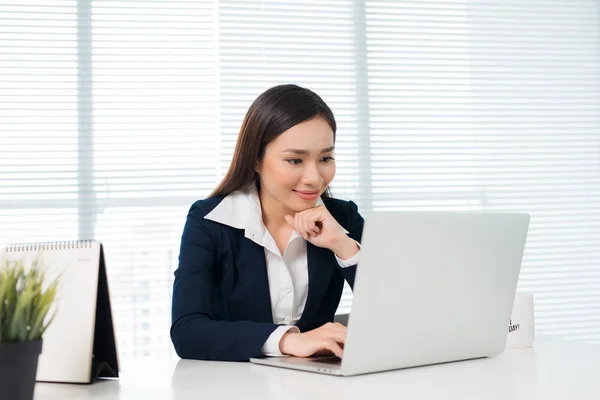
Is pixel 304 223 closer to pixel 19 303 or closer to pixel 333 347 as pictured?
pixel 333 347

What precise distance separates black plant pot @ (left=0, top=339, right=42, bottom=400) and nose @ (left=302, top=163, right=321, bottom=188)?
0.98 meters

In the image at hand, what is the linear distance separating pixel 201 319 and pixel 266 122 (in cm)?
56

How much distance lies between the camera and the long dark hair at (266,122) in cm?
185

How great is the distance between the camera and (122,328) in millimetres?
3312

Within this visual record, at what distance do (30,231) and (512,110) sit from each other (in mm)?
2517

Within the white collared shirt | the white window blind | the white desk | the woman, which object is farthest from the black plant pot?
the white window blind

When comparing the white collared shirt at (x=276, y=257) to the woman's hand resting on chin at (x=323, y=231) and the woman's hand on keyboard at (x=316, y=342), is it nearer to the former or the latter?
the woman's hand resting on chin at (x=323, y=231)

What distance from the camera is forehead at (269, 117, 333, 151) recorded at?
5.99 ft

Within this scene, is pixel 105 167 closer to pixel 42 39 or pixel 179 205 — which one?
pixel 179 205

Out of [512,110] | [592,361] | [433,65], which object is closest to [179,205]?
[433,65]

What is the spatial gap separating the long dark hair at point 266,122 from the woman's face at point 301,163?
0.02 meters

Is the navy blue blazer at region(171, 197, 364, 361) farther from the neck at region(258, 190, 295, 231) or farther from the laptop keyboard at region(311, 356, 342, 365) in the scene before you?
the laptop keyboard at region(311, 356, 342, 365)

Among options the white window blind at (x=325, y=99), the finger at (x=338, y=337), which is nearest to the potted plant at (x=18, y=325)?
the finger at (x=338, y=337)

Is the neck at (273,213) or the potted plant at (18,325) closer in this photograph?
the potted plant at (18,325)
